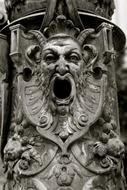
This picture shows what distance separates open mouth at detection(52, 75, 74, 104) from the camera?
350 centimetres

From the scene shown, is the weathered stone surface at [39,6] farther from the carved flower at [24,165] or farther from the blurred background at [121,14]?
the blurred background at [121,14]

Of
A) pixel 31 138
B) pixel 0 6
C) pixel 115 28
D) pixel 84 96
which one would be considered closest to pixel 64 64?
pixel 84 96

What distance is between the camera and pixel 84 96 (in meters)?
3.60

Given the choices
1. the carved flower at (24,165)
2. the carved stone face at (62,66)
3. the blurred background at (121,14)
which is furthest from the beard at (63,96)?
the blurred background at (121,14)

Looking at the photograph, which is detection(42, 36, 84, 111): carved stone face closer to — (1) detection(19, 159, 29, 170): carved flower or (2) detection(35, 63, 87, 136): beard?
(2) detection(35, 63, 87, 136): beard

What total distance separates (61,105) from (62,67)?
26cm

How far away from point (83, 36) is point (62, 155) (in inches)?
35.9

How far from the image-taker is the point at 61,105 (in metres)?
3.50

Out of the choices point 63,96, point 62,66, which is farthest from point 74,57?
point 63,96

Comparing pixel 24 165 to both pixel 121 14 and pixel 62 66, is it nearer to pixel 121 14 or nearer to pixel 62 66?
pixel 62 66

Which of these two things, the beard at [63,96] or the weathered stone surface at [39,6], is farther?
the weathered stone surface at [39,6]

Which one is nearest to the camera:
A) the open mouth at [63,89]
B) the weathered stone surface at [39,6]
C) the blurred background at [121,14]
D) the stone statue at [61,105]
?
the stone statue at [61,105]

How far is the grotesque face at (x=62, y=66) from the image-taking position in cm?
350

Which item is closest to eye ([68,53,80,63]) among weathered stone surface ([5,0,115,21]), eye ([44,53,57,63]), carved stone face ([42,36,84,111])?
carved stone face ([42,36,84,111])
